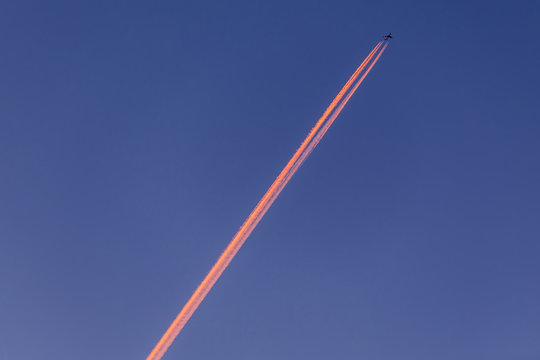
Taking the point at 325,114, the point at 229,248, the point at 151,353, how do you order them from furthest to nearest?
the point at 325,114 < the point at 229,248 < the point at 151,353

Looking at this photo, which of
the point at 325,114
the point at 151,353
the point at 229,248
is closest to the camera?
the point at 151,353

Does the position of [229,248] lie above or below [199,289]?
above

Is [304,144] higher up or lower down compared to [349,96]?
lower down

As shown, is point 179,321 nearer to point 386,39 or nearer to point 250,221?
point 250,221

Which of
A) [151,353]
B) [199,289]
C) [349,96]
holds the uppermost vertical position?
[349,96]

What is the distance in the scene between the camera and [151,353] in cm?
3309

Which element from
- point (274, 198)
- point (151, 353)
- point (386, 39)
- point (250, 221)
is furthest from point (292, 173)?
point (151, 353)

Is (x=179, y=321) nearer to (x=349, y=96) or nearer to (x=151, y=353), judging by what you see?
(x=151, y=353)

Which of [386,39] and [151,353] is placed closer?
[151,353]

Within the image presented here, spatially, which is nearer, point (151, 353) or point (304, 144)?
point (151, 353)

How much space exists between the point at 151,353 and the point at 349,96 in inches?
1071

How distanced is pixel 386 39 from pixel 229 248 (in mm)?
22959

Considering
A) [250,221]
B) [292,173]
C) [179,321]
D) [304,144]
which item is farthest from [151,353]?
[304,144]

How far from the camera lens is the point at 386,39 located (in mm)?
37625
